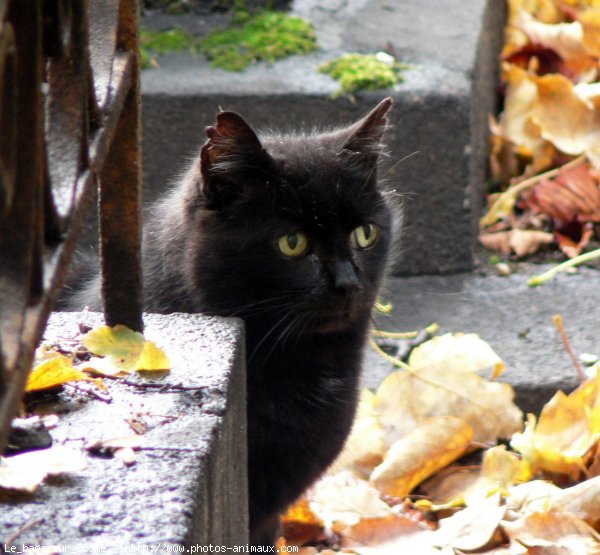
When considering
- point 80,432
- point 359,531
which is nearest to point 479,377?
point 359,531

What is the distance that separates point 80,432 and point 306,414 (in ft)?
2.34

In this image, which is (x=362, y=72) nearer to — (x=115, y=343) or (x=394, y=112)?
(x=394, y=112)

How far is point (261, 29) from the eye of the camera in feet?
9.96

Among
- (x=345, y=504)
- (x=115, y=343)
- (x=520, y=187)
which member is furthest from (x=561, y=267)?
(x=115, y=343)

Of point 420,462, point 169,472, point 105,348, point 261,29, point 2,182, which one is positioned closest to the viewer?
point 2,182

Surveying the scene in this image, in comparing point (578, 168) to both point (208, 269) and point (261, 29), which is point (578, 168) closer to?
point (261, 29)

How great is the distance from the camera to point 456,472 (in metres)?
2.24

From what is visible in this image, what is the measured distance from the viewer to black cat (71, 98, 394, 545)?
5.68ft

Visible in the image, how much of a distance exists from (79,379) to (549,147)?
2.40 meters

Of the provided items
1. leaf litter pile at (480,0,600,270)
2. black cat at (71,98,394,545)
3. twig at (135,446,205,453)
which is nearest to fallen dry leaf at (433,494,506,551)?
black cat at (71,98,394,545)

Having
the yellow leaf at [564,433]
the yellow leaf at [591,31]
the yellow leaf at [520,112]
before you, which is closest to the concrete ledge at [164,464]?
the yellow leaf at [564,433]

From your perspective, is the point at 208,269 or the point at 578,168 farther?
the point at 578,168

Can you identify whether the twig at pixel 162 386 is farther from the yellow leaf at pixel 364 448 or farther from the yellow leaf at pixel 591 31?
the yellow leaf at pixel 591 31

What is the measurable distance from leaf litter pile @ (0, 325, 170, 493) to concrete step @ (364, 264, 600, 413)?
116 centimetres
